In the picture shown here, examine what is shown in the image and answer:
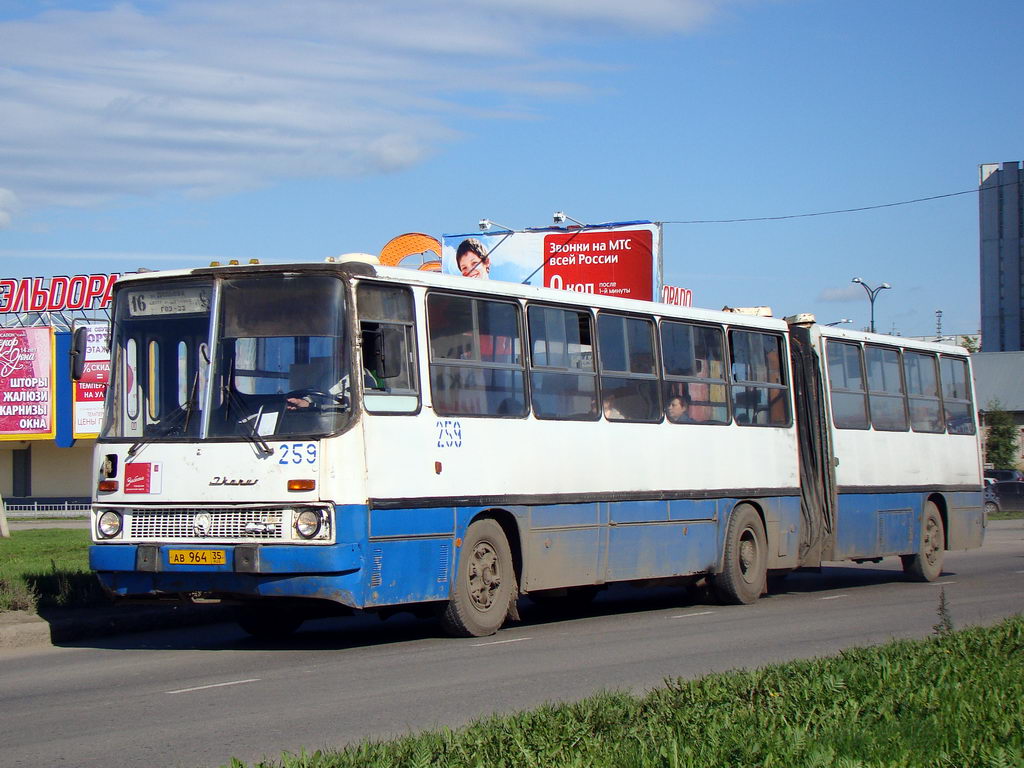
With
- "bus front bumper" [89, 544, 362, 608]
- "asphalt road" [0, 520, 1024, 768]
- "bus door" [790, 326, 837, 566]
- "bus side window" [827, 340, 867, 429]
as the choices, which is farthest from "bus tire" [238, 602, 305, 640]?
"bus side window" [827, 340, 867, 429]

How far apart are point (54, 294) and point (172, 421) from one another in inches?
1781

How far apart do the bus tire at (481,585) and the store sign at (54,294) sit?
43.9 m

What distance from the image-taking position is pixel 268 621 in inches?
496

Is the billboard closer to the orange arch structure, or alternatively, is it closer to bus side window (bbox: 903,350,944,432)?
the orange arch structure

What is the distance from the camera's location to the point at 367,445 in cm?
1084

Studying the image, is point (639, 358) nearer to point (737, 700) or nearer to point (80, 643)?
point (80, 643)

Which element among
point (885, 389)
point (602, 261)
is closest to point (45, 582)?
point (885, 389)

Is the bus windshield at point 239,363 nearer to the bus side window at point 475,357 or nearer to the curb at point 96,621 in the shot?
the bus side window at point 475,357

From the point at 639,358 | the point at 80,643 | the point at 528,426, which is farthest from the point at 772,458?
the point at 80,643

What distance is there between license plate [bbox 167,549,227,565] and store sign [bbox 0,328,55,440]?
4441 centimetres

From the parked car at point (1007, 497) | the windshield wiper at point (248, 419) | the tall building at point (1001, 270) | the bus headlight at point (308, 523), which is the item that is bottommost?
the parked car at point (1007, 497)

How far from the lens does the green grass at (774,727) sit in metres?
5.94

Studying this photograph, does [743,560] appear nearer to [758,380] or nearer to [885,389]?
[758,380]

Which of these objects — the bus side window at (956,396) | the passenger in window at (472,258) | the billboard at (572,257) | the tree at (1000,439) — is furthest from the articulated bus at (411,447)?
the tree at (1000,439)
